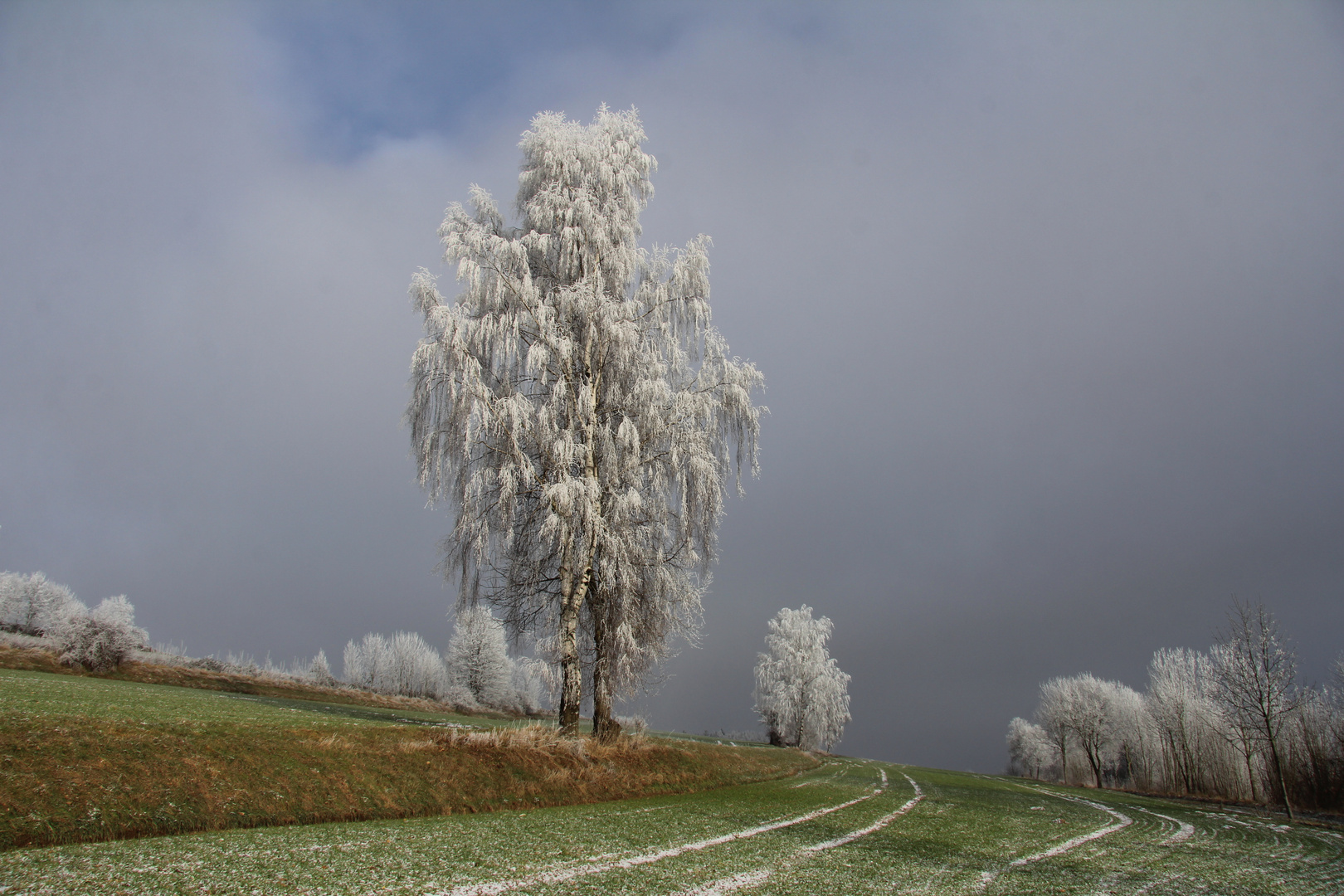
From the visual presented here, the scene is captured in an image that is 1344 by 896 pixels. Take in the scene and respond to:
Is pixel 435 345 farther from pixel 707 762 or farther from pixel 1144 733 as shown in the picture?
pixel 1144 733

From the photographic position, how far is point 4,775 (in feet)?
19.9

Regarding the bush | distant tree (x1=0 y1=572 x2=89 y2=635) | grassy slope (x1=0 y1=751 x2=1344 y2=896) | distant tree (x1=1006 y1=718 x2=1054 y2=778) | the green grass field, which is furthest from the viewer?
distant tree (x1=1006 y1=718 x2=1054 y2=778)

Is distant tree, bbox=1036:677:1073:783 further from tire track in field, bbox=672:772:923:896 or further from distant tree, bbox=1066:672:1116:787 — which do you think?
tire track in field, bbox=672:772:923:896

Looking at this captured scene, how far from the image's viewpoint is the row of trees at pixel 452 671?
198 ft

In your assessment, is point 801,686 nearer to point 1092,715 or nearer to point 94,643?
point 1092,715

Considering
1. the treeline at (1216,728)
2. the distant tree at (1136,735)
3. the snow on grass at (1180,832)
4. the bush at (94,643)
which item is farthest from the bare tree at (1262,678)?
the bush at (94,643)

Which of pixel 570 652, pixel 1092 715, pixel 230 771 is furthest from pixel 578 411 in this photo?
pixel 1092 715

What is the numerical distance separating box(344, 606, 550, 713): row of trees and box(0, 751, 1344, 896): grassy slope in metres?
38.6

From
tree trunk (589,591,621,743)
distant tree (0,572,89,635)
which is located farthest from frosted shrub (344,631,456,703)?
tree trunk (589,591,621,743)

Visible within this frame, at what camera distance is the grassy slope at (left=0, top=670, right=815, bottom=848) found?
20.7 ft

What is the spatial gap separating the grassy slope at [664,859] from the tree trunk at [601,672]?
5.52m

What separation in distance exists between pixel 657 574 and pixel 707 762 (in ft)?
19.8

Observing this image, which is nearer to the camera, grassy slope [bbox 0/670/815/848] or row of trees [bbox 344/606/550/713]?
grassy slope [bbox 0/670/815/848]

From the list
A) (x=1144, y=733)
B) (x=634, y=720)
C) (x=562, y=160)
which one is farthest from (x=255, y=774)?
(x=1144, y=733)
